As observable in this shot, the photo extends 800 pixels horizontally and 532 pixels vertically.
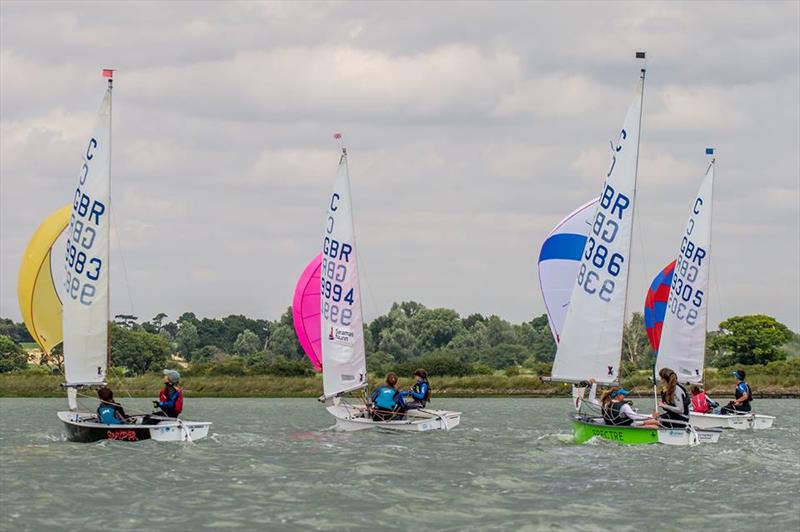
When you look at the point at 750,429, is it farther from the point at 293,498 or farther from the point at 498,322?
the point at 498,322

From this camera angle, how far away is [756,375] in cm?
7738

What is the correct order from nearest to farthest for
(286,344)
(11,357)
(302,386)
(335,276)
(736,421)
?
(335,276) < (736,421) < (302,386) < (11,357) < (286,344)

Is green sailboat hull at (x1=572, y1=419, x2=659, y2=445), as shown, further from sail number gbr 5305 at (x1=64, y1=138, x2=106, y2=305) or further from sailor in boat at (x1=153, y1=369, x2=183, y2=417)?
sail number gbr 5305 at (x1=64, y1=138, x2=106, y2=305)

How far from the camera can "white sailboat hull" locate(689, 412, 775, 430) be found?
35531 mm

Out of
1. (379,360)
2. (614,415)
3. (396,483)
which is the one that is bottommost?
(396,483)

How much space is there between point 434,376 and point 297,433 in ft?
137

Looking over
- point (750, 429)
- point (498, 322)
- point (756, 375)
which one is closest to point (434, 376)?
point (756, 375)

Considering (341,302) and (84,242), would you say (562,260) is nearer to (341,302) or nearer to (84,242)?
(341,302)

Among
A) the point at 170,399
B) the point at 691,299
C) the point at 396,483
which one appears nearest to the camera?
the point at 396,483

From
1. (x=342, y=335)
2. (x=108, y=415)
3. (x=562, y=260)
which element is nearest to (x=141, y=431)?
(x=108, y=415)

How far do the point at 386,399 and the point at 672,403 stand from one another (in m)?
7.54

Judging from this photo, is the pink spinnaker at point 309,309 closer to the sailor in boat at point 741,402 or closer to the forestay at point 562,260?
the forestay at point 562,260

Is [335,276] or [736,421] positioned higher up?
[335,276]

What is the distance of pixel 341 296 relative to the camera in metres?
36.7
